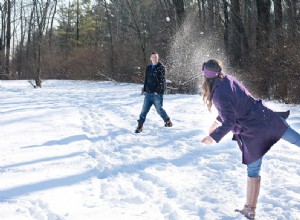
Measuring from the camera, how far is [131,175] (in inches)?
216

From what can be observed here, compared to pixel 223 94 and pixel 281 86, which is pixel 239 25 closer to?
pixel 281 86

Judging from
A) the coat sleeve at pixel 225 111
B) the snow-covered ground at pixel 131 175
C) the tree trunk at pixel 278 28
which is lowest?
the snow-covered ground at pixel 131 175

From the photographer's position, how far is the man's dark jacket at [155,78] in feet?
29.6

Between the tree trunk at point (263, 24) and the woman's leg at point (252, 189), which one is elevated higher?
the tree trunk at point (263, 24)

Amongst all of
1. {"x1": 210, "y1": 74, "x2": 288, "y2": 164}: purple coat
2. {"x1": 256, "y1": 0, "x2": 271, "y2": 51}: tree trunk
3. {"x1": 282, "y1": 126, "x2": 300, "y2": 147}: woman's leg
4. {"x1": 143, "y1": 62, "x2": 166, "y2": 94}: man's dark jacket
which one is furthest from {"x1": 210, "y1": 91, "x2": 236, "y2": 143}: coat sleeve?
{"x1": 256, "y1": 0, "x2": 271, "y2": 51}: tree trunk

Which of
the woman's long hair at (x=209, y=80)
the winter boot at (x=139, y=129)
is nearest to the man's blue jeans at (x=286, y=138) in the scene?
the woman's long hair at (x=209, y=80)

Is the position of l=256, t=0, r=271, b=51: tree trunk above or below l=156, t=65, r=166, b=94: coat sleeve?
above

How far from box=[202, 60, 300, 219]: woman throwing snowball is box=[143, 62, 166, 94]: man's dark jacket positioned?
521cm

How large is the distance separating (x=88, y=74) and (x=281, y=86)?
81.2 feet

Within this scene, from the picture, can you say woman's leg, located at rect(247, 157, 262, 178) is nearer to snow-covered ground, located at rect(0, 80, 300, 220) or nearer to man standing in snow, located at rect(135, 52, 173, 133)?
snow-covered ground, located at rect(0, 80, 300, 220)

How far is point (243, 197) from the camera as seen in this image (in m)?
4.61

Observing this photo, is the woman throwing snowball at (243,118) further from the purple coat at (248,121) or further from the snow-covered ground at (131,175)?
the snow-covered ground at (131,175)

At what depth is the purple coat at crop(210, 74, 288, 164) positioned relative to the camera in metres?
3.69

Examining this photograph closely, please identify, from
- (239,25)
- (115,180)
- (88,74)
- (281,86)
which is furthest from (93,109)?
(88,74)
